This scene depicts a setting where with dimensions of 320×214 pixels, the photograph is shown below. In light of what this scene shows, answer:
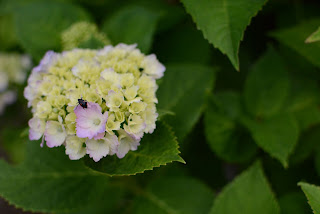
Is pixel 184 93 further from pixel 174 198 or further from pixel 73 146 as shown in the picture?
pixel 73 146

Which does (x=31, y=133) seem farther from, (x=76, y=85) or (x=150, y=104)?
(x=150, y=104)

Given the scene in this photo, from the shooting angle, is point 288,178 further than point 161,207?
Yes

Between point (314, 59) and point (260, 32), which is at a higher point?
point (314, 59)

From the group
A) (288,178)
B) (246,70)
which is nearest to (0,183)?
(288,178)

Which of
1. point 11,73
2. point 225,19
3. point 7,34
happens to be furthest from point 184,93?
point 7,34

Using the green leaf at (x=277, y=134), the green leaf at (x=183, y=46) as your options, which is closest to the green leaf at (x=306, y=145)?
the green leaf at (x=277, y=134)

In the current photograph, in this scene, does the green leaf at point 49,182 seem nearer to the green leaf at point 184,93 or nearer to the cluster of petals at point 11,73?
the green leaf at point 184,93

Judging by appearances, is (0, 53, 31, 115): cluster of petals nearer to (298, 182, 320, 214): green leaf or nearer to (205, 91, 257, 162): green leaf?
(205, 91, 257, 162): green leaf
